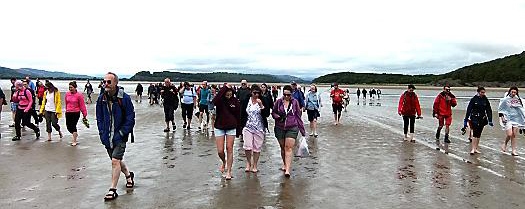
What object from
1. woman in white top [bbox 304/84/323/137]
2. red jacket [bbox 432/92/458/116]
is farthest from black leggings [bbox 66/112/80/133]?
red jacket [bbox 432/92/458/116]

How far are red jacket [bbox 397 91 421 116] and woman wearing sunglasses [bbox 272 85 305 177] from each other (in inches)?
235

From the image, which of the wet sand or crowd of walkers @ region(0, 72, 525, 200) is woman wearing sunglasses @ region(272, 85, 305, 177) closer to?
crowd of walkers @ region(0, 72, 525, 200)

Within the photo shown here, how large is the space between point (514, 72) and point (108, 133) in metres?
165

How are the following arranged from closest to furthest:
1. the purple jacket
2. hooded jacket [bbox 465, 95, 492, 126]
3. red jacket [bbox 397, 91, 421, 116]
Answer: the purple jacket → hooded jacket [bbox 465, 95, 492, 126] → red jacket [bbox 397, 91, 421, 116]

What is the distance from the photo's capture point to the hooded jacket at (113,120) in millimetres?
7258

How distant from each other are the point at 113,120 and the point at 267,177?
2889mm

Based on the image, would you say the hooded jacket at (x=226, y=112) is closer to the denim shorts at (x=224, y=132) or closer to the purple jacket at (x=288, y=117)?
the denim shorts at (x=224, y=132)

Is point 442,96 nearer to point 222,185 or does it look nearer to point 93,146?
point 222,185

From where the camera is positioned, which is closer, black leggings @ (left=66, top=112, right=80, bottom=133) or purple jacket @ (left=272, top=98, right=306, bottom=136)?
purple jacket @ (left=272, top=98, right=306, bottom=136)

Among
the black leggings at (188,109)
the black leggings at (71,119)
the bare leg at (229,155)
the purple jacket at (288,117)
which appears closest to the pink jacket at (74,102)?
the black leggings at (71,119)

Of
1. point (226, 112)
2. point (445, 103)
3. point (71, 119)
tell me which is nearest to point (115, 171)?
point (226, 112)

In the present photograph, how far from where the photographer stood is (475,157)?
11.4 m

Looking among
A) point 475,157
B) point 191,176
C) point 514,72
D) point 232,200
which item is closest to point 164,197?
point 232,200

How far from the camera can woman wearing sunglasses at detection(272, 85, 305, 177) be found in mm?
8930
